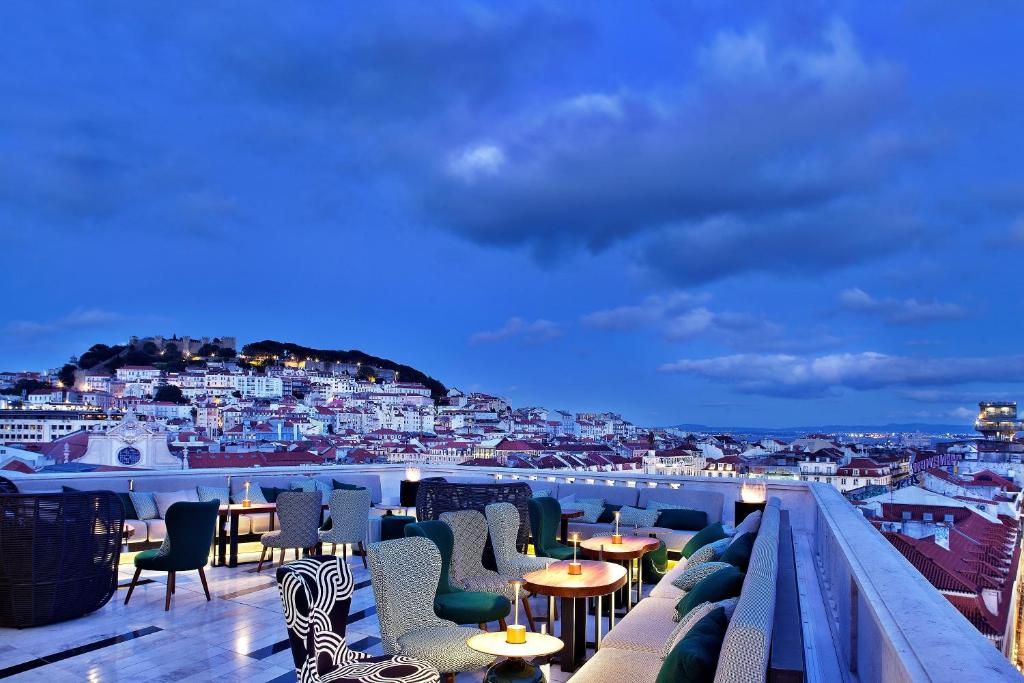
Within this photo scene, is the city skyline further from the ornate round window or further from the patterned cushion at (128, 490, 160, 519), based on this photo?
the patterned cushion at (128, 490, 160, 519)

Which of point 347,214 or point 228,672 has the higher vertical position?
point 347,214

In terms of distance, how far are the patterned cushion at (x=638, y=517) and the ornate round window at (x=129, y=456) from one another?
845 centimetres

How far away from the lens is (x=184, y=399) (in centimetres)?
6384

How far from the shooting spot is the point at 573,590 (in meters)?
3.47

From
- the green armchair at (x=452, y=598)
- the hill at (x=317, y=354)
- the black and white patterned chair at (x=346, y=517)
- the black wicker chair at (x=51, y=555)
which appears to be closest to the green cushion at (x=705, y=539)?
the green armchair at (x=452, y=598)

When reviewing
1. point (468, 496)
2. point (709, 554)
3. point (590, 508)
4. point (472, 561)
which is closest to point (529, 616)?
point (472, 561)

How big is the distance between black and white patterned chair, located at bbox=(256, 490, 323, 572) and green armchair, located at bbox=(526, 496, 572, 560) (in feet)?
7.08

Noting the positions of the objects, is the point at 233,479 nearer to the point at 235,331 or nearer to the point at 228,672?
the point at 228,672

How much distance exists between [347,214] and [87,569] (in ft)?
103

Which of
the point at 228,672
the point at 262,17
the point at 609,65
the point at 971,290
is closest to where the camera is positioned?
the point at 228,672

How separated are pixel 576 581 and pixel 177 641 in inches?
107

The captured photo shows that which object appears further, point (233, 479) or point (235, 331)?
point (235, 331)

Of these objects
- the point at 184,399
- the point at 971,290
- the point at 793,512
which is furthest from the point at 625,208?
the point at 184,399

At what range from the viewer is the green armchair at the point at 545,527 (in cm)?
567
